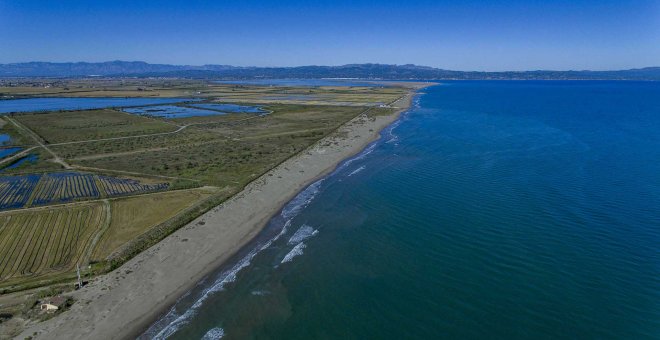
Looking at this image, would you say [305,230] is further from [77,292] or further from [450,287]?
[77,292]

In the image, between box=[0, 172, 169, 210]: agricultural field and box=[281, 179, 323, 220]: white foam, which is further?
box=[0, 172, 169, 210]: agricultural field

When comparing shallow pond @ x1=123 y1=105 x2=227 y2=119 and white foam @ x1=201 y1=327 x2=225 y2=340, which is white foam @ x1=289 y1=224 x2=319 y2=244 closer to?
white foam @ x1=201 y1=327 x2=225 y2=340

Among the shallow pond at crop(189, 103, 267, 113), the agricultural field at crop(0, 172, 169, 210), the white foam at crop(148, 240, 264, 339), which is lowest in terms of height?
the white foam at crop(148, 240, 264, 339)

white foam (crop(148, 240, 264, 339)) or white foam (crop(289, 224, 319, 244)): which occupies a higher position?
white foam (crop(289, 224, 319, 244))

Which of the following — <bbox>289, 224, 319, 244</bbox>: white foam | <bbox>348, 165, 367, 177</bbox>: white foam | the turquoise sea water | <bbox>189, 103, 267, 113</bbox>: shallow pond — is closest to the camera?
the turquoise sea water

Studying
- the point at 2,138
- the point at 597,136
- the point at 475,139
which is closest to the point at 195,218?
the point at 475,139

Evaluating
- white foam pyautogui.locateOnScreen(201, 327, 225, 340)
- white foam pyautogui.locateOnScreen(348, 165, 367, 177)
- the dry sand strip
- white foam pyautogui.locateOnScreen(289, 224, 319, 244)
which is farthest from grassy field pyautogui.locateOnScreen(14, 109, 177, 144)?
white foam pyautogui.locateOnScreen(201, 327, 225, 340)
